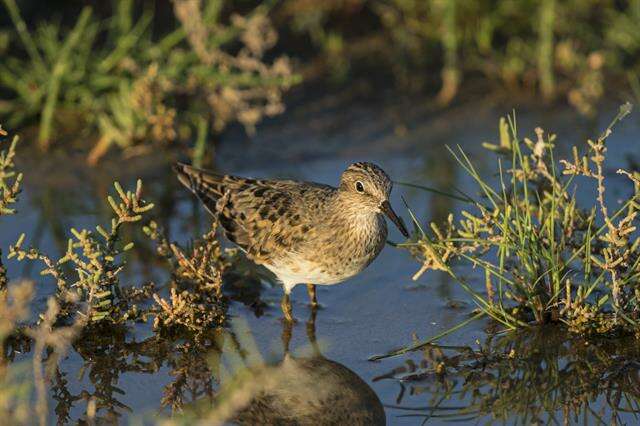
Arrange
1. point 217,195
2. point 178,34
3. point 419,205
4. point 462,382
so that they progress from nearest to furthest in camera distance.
→ point 462,382 < point 217,195 < point 419,205 < point 178,34

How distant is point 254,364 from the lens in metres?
6.16

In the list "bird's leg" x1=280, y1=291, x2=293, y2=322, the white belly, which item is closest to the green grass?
the white belly

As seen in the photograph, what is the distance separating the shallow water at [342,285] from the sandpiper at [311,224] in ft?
1.19

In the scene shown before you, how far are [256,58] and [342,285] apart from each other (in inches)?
138

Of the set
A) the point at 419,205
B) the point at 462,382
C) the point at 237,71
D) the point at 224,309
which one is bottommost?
the point at 462,382

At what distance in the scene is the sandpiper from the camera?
654 cm

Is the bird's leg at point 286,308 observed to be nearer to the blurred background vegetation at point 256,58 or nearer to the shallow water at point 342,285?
the shallow water at point 342,285

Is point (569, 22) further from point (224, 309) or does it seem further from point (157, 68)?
point (224, 309)

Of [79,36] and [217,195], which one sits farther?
[79,36]

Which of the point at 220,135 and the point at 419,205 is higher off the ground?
the point at 220,135

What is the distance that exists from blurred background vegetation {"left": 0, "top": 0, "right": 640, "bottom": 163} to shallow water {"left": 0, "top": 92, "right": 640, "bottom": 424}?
0.91 feet

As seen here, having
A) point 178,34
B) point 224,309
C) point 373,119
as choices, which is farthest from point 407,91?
point 224,309

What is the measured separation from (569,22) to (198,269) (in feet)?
17.5

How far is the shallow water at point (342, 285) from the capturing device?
573cm
